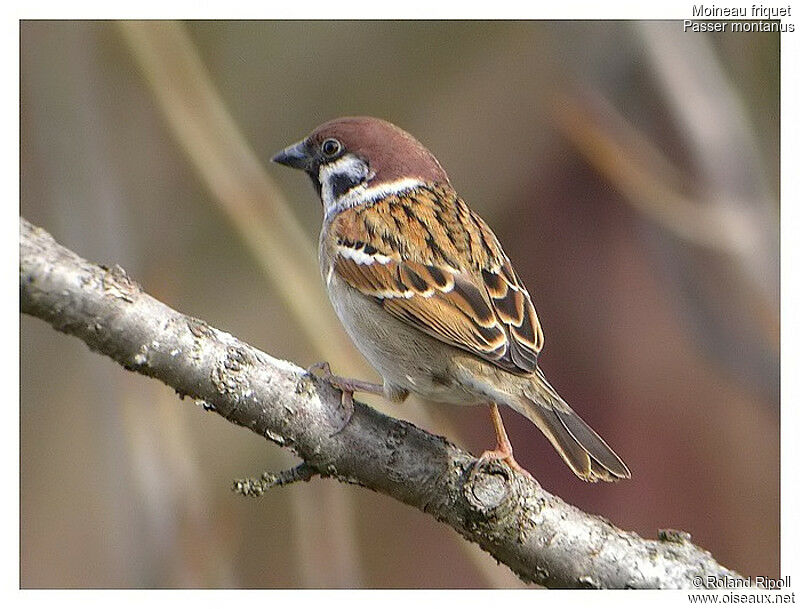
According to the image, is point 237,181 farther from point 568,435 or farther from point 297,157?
point 568,435

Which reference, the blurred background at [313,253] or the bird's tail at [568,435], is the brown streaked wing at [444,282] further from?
the blurred background at [313,253]

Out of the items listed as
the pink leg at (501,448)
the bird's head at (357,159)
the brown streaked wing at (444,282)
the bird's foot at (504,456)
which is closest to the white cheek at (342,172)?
the bird's head at (357,159)

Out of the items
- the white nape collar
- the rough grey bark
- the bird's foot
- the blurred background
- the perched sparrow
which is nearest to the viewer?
the rough grey bark

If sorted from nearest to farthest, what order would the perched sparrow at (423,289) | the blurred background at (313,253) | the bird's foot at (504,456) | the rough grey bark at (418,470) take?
1. the rough grey bark at (418,470)
2. the bird's foot at (504,456)
3. the perched sparrow at (423,289)
4. the blurred background at (313,253)

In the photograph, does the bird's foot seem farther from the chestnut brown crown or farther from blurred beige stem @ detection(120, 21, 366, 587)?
the chestnut brown crown

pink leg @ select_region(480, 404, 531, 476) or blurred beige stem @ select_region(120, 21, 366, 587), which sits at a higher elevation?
blurred beige stem @ select_region(120, 21, 366, 587)

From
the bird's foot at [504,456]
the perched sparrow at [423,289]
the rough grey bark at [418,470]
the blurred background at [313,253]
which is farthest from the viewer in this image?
the blurred background at [313,253]

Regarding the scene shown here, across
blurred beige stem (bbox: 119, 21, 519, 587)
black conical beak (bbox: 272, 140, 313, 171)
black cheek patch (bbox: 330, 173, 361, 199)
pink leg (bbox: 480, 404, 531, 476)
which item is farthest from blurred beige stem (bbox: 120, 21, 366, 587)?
pink leg (bbox: 480, 404, 531, 476)
